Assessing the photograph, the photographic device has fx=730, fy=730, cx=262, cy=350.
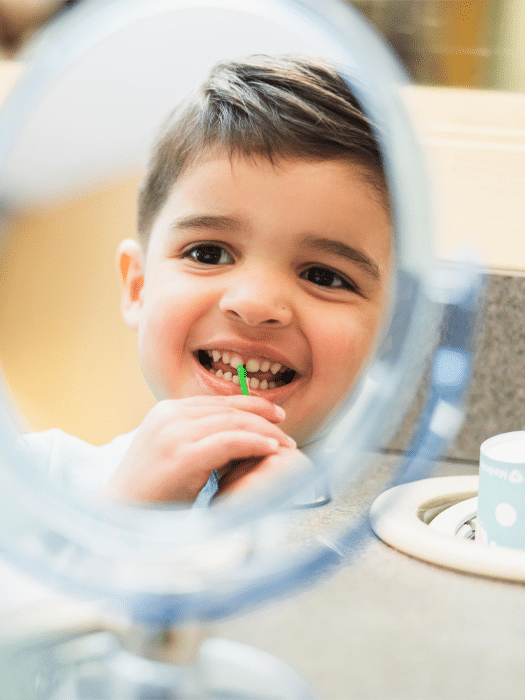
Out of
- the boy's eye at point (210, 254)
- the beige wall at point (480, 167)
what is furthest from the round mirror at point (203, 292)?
the beige wall at point (480, 167)

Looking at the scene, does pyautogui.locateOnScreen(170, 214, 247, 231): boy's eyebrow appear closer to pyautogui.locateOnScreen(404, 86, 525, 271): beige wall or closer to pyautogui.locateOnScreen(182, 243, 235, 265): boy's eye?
pyautogui.locateOnScreen(182, 243, 235, 265): boy's eye

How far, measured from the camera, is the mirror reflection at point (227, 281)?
367 millimetres

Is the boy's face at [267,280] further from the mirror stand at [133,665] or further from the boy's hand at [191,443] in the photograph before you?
the mirror stand at [133,665]

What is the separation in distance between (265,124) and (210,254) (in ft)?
0.24

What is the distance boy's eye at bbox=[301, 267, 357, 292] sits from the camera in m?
0.38

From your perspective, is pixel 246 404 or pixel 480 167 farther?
pixel 480 167

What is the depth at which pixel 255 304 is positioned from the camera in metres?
0.36

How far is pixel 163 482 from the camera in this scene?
36cm

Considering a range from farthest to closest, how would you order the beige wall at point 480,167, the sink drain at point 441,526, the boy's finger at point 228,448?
1. the beige wall at point 480,167
2. the sink drain at point 441,526
3. the boy's finger at point 228,448

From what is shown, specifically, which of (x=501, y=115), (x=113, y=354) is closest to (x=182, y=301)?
(x=113, y=354)

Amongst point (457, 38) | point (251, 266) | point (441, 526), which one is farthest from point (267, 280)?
point (457, 38)

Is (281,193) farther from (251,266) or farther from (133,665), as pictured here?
(133,665)

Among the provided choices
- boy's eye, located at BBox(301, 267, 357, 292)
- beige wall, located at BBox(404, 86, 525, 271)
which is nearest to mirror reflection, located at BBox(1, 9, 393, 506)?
boy's eye, located at BBox(301, 267, 357, 292)

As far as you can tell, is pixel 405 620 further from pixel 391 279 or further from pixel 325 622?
pixel 391 279
